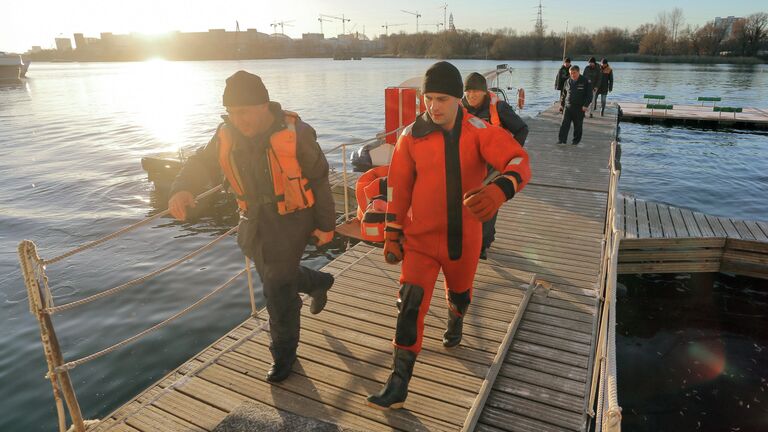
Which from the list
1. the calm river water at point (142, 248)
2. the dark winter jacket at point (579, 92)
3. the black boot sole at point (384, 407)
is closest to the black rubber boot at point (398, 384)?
the black boot sole at point (384, 407)

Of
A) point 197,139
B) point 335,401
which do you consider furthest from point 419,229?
point 197,139

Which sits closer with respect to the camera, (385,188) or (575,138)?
(385,188)

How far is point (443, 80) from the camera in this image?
3.12 m

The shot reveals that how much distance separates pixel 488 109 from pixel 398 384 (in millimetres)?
3992

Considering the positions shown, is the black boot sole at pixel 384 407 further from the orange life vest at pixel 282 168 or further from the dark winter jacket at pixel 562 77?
the dark winter jacket at pixel 562 77

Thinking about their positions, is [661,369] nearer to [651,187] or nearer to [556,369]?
[556,369]

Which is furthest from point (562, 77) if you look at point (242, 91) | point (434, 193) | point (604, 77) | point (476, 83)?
point (242, 91)

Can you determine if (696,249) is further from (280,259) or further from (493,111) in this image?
(280,259)

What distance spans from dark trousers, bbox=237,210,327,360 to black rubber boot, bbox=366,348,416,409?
92cm

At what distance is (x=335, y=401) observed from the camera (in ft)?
12.0

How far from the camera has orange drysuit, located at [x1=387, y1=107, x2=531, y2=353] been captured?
10.7ft

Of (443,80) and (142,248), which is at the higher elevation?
(443,80)

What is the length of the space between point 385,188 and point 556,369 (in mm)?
2233

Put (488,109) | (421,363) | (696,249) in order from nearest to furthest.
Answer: (421,363)
(488,109)
(696,249)
